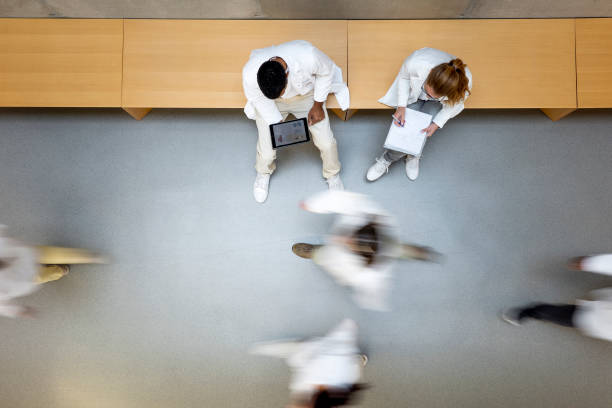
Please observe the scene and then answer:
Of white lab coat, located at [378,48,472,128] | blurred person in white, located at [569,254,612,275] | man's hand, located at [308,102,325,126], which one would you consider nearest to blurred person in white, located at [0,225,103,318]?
man's hand, located at [308,102,325,126]

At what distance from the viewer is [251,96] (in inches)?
90.0

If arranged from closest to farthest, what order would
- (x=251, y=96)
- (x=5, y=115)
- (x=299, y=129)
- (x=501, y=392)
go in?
(x=251, y=96), (x=299, y=129), (x=501, y=392), (x=5, y=115)

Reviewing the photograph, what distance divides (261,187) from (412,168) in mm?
1241

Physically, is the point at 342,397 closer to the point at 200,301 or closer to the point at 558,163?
the point at 200,301

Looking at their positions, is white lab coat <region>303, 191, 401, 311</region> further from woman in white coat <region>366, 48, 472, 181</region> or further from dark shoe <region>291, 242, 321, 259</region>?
woman in white coat <region>366, 48, 472, 181</region>

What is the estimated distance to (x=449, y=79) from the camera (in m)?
2.08

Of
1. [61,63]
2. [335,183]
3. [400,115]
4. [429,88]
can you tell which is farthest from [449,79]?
[61,63]

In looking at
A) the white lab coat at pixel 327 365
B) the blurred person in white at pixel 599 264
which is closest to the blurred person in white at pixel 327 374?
the white lab coat at pixel 327 365

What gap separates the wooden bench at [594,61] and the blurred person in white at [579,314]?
1347 millimetres

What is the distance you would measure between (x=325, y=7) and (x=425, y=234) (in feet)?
6.21

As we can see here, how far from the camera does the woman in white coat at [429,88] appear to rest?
6.90 ft

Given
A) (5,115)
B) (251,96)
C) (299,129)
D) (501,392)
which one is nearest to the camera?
(251,96)

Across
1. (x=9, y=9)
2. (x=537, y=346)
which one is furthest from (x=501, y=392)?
(x=9, y=9)

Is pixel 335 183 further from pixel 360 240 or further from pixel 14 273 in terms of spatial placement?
pixel 14 273
